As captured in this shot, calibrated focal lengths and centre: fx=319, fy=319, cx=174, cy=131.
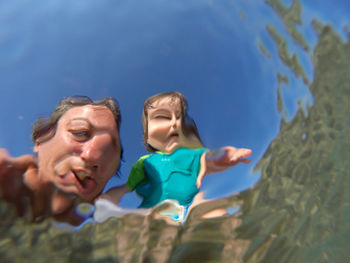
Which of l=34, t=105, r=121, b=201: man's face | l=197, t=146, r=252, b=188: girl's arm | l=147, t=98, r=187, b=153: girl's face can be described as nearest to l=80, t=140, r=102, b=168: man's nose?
l=34, t=105, r=121, b=201: man's face

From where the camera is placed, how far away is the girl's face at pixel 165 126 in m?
0.66

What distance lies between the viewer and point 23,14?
2.29 feet

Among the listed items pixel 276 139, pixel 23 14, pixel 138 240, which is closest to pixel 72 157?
pixel 138 240

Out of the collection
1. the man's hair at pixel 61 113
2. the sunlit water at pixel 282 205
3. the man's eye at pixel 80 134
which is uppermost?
the man's hair at pixel 61 113

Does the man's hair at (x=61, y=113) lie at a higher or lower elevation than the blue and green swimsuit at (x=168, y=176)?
higher

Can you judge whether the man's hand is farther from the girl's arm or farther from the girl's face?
the girl's arm

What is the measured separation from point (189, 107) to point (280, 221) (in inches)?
12.9

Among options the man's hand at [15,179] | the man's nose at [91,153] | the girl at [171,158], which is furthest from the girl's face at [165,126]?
the man's hand at [15,179]

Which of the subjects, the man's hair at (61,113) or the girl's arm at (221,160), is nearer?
the man's hair at (61,113)

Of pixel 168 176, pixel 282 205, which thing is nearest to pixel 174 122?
pixel 168 176

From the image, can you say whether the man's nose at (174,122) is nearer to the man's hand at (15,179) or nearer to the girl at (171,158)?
the girl at (171,158)

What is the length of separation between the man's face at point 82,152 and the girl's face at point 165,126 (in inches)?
3.0

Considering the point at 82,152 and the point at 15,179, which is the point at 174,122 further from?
the point at 15,179

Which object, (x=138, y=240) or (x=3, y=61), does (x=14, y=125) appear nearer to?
(x=3, y=61)
